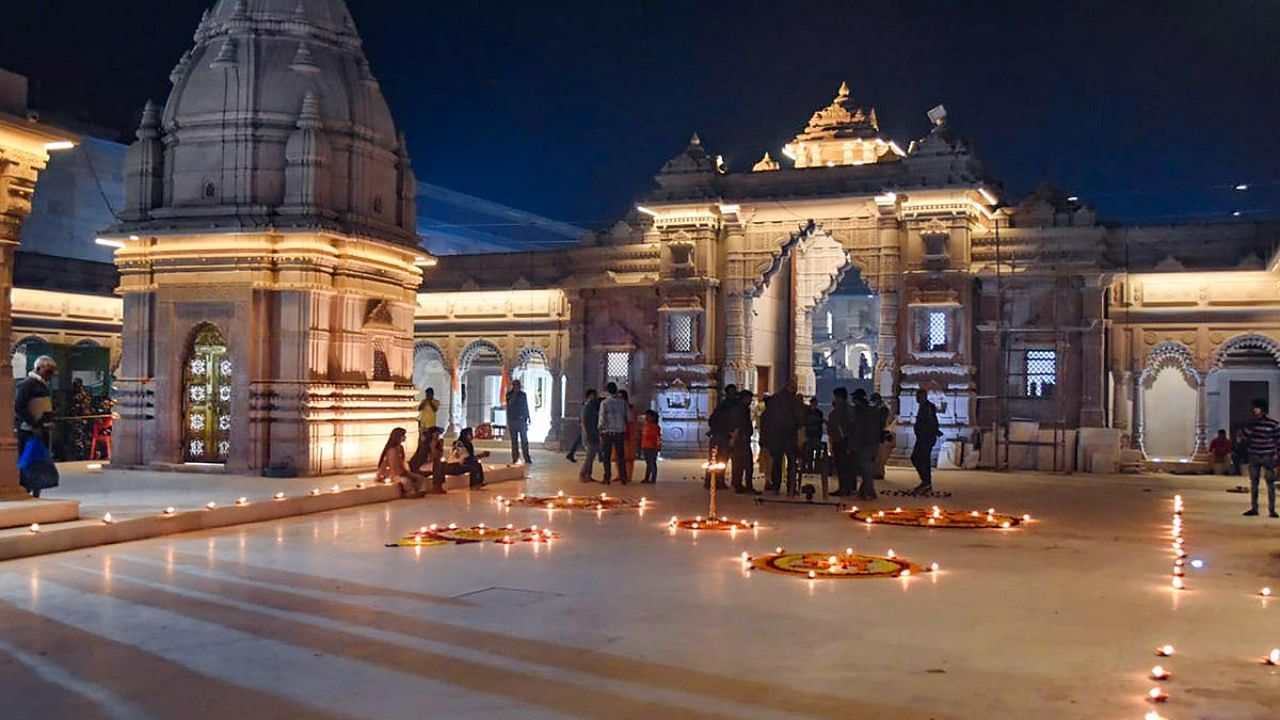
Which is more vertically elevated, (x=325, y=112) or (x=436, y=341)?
(x=325, y=112)

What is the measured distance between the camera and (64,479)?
17.6 meters

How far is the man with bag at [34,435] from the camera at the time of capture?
13242 millimetres

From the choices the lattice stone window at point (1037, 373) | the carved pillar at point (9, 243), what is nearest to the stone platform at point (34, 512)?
the carved pillar at point (9, 243)

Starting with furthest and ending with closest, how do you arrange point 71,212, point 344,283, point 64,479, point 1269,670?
1. point 71,212
2. point 344,283
3. point 64,479
4. point 1269,670

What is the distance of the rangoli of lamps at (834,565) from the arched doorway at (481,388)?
2541cm

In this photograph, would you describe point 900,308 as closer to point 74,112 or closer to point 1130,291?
point 1130,291

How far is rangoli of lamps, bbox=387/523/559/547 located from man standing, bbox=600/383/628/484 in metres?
6.76

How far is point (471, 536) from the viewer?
12.6 m

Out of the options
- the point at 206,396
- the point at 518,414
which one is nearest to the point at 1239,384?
the point at 518,414

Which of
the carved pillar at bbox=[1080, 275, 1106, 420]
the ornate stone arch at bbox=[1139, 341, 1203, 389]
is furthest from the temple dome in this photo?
the ornate stone arch at bbox=[1139, 341, 1203, 389]

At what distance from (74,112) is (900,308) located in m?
27.2

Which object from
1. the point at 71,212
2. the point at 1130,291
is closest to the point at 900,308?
the point at 1130,291

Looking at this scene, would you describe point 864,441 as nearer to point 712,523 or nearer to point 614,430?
point 614,430

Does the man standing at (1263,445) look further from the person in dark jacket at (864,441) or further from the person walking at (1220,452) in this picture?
the person walking at (1220,452)
